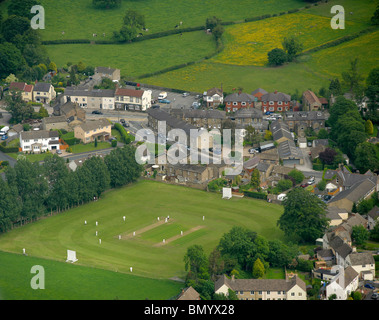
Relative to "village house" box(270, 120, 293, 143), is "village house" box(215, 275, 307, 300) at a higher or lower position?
lower

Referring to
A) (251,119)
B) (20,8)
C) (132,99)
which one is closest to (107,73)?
(132,99)

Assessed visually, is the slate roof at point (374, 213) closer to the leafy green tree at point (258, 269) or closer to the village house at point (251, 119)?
the leafy green tree at point (258, 269)

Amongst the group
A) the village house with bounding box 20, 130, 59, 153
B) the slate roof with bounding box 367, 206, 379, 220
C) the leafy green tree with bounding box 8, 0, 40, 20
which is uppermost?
the leafy green tree with bounding box 8, 0, 40, 20

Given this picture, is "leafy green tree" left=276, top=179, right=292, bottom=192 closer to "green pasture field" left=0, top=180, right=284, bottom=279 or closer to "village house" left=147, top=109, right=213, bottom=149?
"green pasture field" left=0, top=180, right=284, bottom=279

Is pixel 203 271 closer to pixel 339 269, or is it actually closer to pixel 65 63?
pixel 339 269

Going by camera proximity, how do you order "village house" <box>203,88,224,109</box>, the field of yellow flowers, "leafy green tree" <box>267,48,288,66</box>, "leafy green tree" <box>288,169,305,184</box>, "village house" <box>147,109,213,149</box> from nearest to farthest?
1. "leafy green tree" <box>288,169,305,184</box>
2. "village house" <box>147,109,213,149</box>
3. "village house" <box>203,88,224,109</box>
4. "leafy green tree" <box>267,48,288,66</box>
5. the field of yellow flowers

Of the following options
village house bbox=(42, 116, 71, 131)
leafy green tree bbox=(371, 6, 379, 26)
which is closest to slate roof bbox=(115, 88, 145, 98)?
village house bbox=(42, 116, 71, 131)

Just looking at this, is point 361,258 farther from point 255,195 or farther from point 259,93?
point 259,93

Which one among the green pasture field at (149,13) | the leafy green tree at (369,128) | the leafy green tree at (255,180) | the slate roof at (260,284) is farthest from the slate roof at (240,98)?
the slate roof at (260,284)
